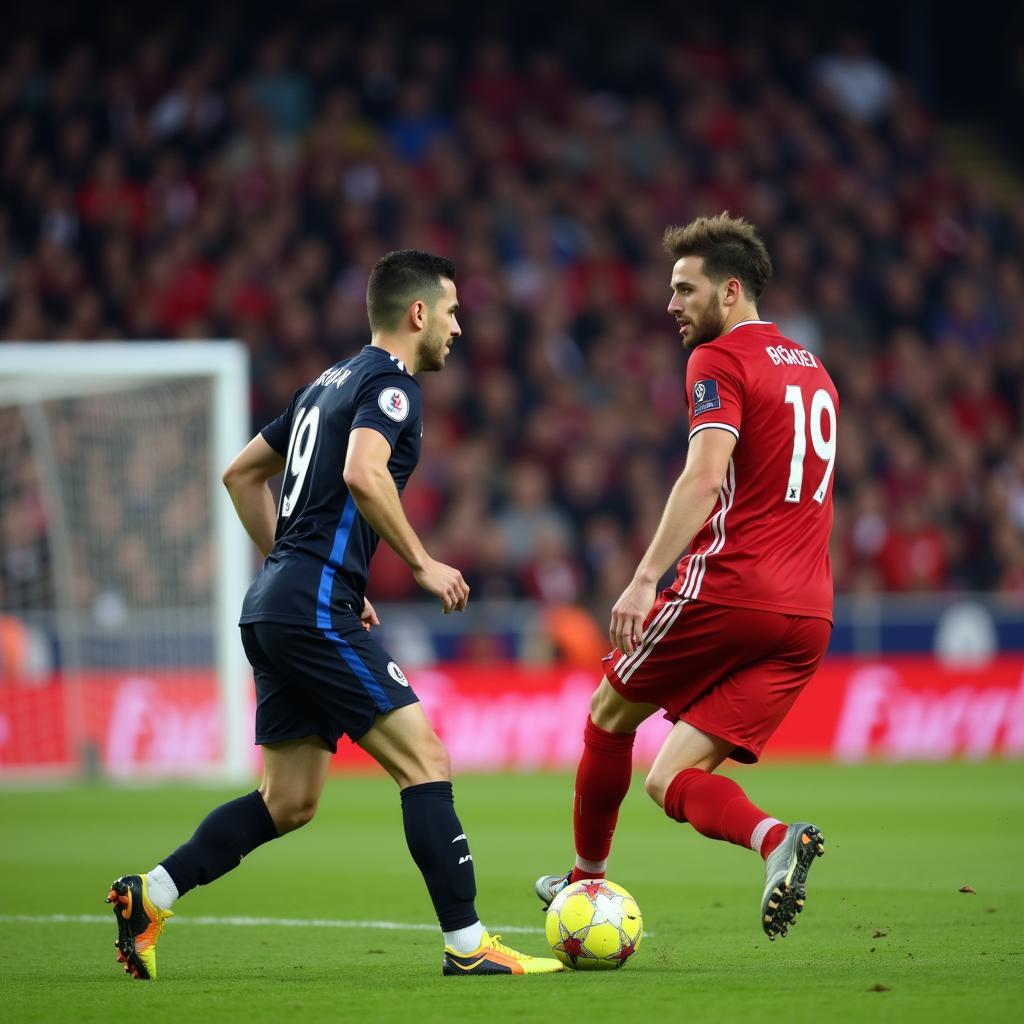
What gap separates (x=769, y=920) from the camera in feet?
15.6

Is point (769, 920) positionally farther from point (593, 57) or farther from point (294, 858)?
point (593, 57)

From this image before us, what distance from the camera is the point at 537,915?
701 centimetres

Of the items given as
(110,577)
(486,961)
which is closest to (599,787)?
(486,961)

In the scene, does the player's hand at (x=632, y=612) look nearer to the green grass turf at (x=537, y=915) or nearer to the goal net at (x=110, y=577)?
the green grass turf at (x=537, y=915)

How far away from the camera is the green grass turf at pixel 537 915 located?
4.69 m

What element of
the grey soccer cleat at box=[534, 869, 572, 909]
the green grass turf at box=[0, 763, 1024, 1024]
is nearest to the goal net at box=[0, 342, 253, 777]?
the green grass turf at box=[0, 763, 1024, 1024]

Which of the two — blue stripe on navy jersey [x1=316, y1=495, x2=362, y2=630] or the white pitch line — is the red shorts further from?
the white pitch line

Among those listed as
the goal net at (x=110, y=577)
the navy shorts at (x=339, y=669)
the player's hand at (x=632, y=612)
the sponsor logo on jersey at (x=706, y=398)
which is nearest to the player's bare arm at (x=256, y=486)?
the navy shorts at (x=339, y=669)

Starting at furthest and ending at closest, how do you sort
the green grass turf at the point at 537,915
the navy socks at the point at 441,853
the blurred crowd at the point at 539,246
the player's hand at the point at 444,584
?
the blurred crowd at the point at 539,246 < the navy socks at the point at 441,853 < the player's hand at the point at 444,584 < the green grass turf at the point at 537,915

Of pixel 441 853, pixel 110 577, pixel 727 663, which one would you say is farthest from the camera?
pixel 110 577

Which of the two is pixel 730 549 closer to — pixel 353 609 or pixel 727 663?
pixel 727 663

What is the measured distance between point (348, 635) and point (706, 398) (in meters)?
1.23

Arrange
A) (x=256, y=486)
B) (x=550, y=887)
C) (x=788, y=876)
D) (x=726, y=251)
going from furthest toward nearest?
(x=550, y=887) < (x=256, y=486) < (x=726, y=251) < (x=788, y=876)

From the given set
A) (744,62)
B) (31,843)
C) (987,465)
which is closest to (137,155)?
(744,62)
